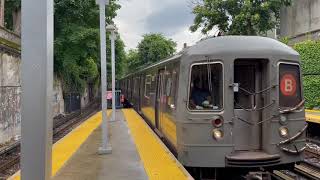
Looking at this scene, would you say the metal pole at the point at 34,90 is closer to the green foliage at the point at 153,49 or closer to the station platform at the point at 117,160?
the station platform at the point at 117,160

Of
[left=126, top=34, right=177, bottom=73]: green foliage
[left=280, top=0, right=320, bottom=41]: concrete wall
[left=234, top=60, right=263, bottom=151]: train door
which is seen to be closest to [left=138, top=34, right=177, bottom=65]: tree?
[left=126, top=34, right=177, bottom=73]: green foliage

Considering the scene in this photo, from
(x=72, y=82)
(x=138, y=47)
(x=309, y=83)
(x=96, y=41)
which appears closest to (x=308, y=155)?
(x=309, y=83)

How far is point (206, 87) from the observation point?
7.79m

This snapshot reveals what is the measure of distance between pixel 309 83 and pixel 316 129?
638cm

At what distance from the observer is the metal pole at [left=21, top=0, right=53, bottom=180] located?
314 centimetres

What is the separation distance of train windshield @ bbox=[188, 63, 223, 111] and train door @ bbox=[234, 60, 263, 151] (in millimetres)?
322

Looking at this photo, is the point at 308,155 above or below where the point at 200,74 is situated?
below

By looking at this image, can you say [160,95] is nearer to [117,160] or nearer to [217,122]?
[117,160]

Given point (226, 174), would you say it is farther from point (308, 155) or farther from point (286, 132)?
point (308, 155)

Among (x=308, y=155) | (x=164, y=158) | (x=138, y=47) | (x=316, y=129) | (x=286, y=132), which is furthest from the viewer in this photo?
(x=138, y=47)

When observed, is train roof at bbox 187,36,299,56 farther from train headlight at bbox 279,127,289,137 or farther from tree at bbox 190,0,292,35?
tree at bbox 190,0,292,35

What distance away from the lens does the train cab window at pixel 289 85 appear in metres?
7.86

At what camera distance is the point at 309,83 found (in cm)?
2188

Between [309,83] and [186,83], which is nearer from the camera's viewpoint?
[186,83]
